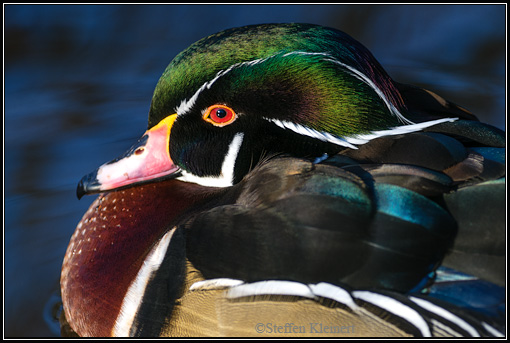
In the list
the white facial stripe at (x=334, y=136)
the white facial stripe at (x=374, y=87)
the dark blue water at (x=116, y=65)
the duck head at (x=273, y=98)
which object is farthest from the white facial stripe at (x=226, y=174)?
the dark blue water at (x=116, y=65)

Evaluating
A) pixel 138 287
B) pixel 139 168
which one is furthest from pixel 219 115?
pixel 138 287

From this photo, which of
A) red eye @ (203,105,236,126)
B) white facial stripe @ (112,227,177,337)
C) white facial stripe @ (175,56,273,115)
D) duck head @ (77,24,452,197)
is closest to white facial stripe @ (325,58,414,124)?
duck head @ (77,24,452,197)

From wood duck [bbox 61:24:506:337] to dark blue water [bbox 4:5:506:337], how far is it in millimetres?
1092

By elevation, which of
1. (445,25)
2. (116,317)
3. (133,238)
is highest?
(445,25)

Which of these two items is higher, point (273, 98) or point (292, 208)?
point (273, 98)

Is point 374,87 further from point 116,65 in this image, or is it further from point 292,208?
point 116,65

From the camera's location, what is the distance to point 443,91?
4758mm

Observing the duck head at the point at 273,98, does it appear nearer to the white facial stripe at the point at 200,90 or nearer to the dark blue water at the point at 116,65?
the white facial stripe at the point at 200,90

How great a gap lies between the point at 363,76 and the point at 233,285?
0.96m

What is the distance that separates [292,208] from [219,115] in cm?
58

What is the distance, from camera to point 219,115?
8.86 feet

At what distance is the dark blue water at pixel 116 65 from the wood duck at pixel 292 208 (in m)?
1.09

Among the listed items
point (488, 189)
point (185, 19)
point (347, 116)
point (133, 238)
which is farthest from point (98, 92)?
point (488, 189)

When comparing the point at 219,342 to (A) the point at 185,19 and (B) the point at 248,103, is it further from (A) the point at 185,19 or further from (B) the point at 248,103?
(A) the point at 185,19
